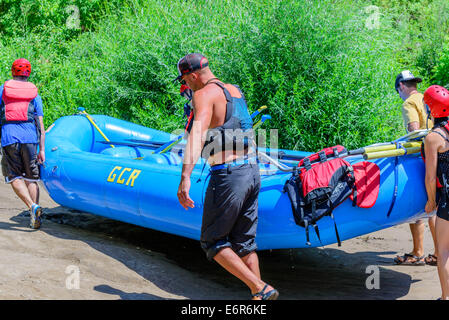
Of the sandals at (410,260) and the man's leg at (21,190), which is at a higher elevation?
the man's leg at (21,190)

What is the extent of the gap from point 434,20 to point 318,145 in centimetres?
593

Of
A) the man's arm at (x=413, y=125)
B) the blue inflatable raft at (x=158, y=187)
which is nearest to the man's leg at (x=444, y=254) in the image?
the blue inflatable raft at (x=158, y=187)

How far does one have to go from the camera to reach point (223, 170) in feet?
11.0

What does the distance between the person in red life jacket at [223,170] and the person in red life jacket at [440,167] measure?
43.2 inches

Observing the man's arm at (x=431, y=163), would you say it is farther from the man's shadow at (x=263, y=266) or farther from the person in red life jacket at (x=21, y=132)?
the person in red life jacket at (x=21, y=132)

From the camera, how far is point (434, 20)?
37.9 feet

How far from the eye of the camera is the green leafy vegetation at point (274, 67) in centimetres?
730

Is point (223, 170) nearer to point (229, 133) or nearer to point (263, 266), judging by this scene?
point (229, 133)

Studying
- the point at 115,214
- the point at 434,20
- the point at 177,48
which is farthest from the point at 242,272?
the point at 434,20

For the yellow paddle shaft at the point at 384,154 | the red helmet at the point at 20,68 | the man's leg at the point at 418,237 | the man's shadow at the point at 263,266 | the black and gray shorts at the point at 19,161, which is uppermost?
the red helmet at the point at 20,68

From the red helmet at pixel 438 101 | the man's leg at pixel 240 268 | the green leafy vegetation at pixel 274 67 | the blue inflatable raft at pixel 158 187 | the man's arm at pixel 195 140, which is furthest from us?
the green leafy vegetation at pixel 274 67

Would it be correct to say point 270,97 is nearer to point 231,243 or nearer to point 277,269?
point 277,269

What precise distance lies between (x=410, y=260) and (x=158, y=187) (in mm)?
2318

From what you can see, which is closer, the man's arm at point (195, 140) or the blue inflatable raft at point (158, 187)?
the man's arm at point (195, 140)
